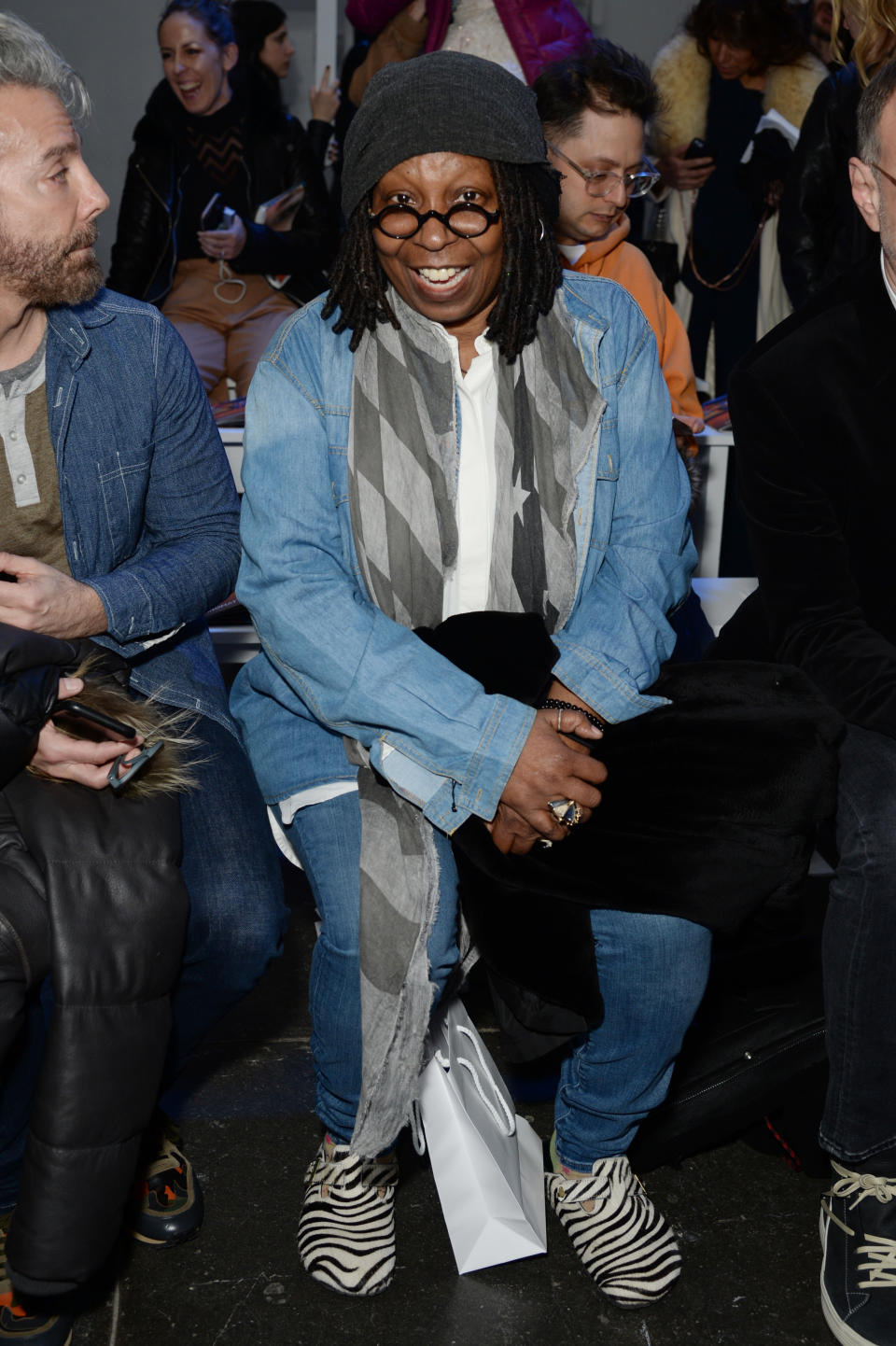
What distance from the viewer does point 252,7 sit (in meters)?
5.36

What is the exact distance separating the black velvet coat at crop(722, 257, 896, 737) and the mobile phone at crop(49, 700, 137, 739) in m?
1.11

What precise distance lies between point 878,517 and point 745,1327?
1283 millimetres

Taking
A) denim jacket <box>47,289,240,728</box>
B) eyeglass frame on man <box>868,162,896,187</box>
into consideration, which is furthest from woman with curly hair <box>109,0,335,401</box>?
eyeglass frame on man <box>868,162,896,187</box>

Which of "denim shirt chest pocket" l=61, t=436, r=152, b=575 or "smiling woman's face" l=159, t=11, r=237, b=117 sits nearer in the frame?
"denim shirt chest pocket" l=61, t=436, r=152, b=575

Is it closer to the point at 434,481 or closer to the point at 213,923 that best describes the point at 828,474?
the point at 434,481

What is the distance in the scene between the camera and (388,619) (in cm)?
209

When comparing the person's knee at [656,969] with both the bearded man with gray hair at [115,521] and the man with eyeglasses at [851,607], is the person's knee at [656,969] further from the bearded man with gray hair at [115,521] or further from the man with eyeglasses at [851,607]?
the bearded man with gray hair at [115,521]

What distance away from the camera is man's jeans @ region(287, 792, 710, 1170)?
2023 mm

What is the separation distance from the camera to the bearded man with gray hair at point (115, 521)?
2.03m

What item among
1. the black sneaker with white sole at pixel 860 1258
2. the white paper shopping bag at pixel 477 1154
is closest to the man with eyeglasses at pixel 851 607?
the black sneaker with white sole at pixel 860 1258

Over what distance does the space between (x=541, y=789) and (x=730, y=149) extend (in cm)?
365

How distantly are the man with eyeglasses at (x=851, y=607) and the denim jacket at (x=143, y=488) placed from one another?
Answer: 93cm

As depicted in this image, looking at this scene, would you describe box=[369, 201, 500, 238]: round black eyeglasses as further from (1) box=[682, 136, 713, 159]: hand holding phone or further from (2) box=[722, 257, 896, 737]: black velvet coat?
(1) box=[682, 136, 713, 159]: hand holding phone

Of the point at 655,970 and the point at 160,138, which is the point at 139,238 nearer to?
the point at 160,138
